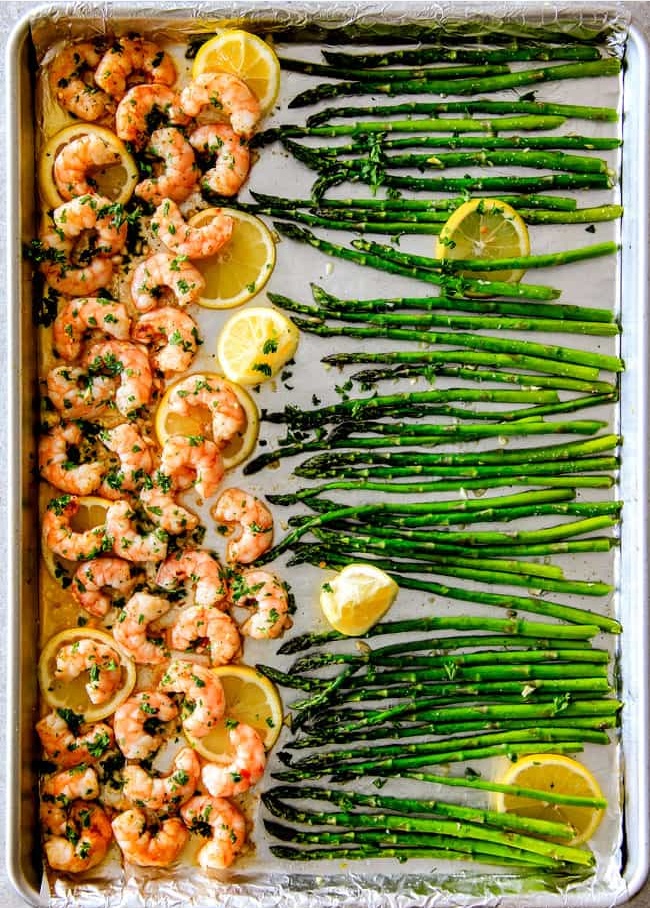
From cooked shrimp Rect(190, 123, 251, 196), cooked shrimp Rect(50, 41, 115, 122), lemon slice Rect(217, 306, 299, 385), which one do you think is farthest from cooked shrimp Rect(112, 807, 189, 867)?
cooked shrimp Rect(50, 41, 115, 122)

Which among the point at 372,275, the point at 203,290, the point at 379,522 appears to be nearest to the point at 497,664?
the point at 379,522

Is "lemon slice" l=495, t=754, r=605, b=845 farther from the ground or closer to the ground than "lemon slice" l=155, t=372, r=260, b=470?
closer to the ground

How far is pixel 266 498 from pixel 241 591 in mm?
366

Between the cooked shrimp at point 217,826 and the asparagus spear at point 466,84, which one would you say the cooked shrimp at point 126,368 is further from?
the cooked shrimp at point 217,826

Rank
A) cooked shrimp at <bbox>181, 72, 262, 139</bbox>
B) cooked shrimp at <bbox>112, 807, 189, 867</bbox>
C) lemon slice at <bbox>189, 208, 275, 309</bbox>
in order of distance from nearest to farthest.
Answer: cooked shrimp at <bbox>112, 807, 189, 867</bbox>, cooked shrimp at <bbox>181, 72, 262, 139</bbox>, lemon slice at <bbox>189, 208, 275, 309</bbox>

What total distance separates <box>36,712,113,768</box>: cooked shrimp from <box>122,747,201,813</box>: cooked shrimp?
140 mm

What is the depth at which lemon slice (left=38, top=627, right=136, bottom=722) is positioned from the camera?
3.34 meters

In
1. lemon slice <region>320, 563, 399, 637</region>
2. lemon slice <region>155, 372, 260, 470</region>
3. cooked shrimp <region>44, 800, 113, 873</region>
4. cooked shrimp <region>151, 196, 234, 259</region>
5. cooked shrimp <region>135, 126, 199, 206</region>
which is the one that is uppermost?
cooked shrimp <region>135, 126, 199, 206</region>

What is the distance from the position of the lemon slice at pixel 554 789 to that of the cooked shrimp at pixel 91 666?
5.00 feet

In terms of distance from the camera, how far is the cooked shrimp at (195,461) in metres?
3.27

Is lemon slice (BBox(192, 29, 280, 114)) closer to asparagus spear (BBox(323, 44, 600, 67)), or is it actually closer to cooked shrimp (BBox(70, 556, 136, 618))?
asparagus spear (BBox(323, 44, 600, 67))

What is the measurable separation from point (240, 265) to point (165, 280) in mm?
298

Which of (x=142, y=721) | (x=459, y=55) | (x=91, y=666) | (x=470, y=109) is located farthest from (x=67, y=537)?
(x=459, y=55)

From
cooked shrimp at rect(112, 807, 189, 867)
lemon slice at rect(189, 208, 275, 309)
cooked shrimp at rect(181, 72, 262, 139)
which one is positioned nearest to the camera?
cooked shrimp at rect(112, 807, 189, 867)
